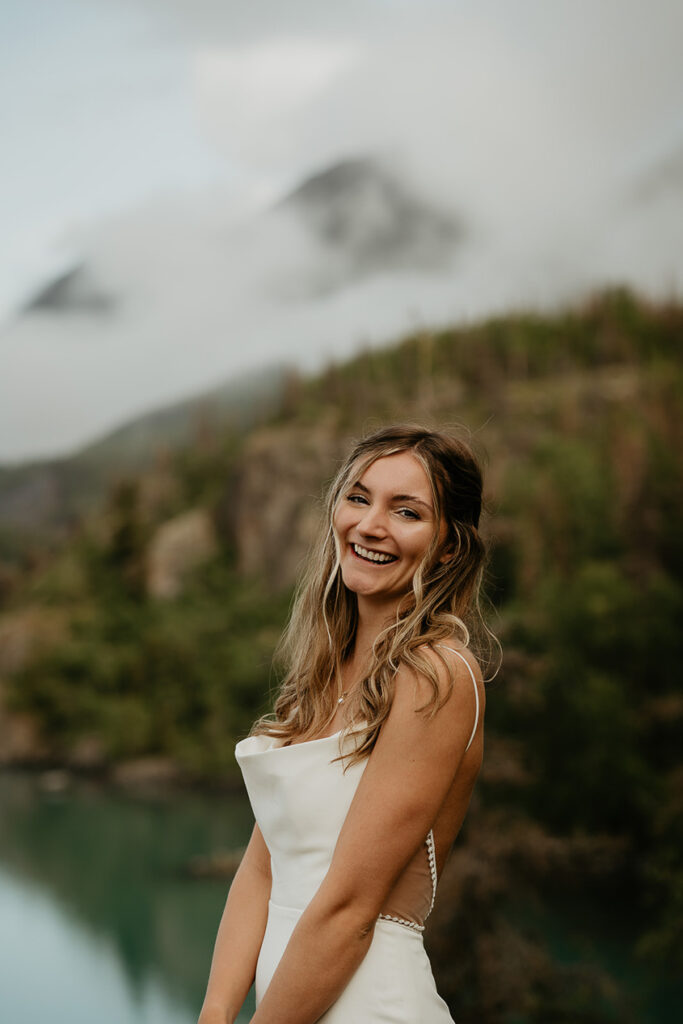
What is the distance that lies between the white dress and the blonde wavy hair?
0.06 metres

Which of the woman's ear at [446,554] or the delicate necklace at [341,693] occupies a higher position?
the woman's ear at [446,554]

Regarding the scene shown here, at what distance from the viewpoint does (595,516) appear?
11844mm

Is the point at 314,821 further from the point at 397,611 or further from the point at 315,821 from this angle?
the point at 397,611

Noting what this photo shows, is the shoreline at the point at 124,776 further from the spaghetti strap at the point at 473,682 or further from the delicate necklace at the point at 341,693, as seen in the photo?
the spaghetti strap at the point at 473,682

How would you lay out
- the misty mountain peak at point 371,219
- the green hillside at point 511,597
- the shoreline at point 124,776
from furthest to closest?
the misty mountain peak at point 371,219
the shoreline at point 124,776
the green hillside at point 511,597

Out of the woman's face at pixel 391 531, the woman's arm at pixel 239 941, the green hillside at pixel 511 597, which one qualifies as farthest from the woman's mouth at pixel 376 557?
the green hillside at pixel 511 597

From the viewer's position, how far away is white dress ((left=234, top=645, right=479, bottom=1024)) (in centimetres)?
117

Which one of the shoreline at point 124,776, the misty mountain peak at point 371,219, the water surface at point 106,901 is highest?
the misty mountain peak at point 371,219

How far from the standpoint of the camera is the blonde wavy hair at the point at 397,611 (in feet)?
3.93

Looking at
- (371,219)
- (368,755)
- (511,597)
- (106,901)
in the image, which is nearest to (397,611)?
(368,755)

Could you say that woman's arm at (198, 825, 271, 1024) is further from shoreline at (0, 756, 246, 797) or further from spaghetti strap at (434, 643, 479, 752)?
shoreline at (0, 756, 246, 797)

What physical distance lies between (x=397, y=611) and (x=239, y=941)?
450 mm

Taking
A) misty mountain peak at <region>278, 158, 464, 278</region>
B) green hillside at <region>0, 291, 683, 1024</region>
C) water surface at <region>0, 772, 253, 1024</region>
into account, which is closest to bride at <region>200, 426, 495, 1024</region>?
green hillside at <region>0, 291, 683, 1024</region>

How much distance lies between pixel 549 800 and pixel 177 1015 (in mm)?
3996
